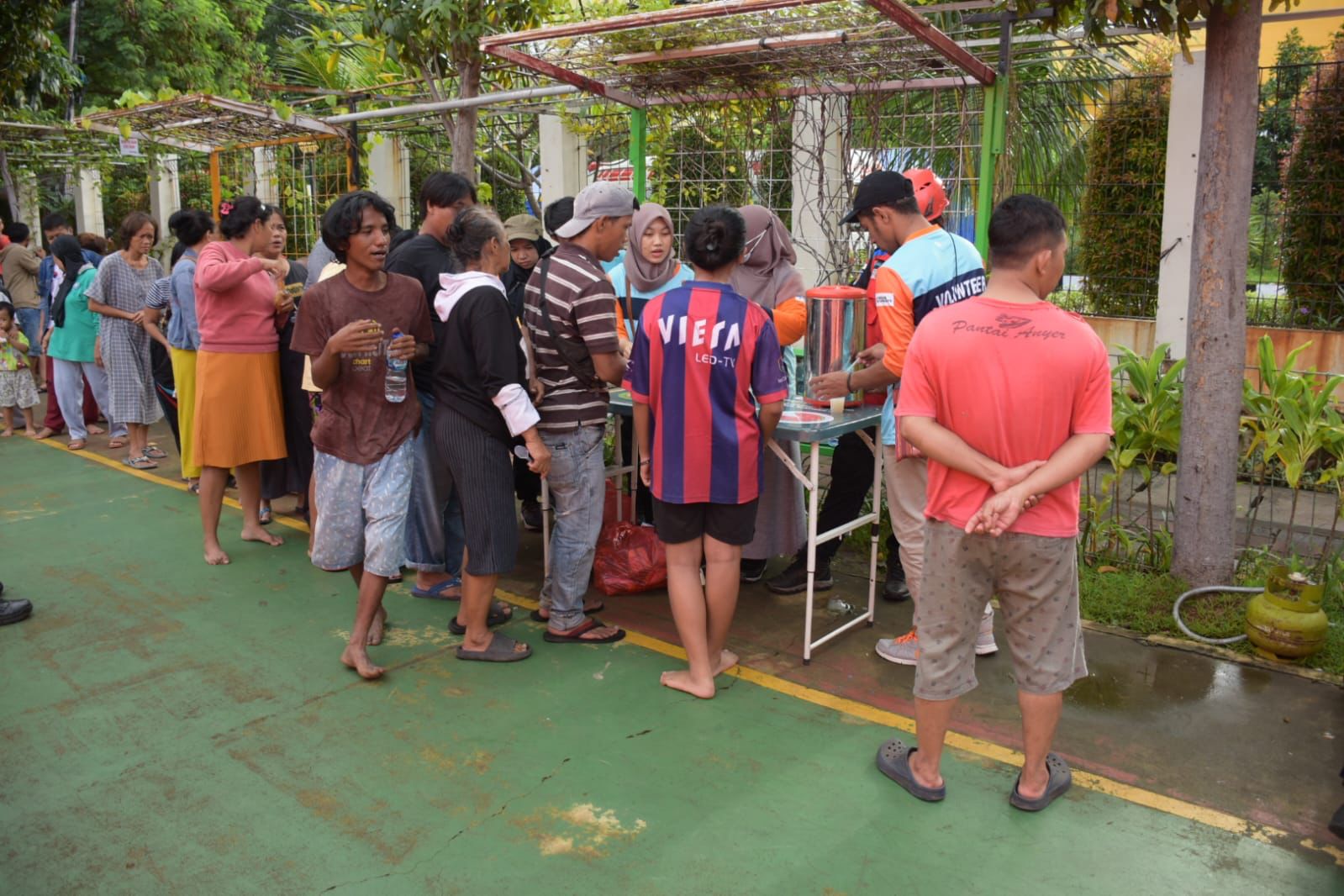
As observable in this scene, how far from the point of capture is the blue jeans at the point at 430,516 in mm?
4562

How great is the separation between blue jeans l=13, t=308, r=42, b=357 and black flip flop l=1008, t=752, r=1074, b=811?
374 inches

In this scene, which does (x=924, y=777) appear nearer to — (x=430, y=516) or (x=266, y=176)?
(x=430, y=516)

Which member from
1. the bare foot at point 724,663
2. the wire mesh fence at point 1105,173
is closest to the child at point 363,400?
the bare foot at point 724,663

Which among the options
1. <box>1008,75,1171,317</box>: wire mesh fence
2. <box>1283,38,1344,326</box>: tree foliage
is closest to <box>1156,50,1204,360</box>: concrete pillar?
<box>1008,75,1171,317</box>: wire mesh fence

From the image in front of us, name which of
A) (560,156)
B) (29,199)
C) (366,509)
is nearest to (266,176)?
(560,156)

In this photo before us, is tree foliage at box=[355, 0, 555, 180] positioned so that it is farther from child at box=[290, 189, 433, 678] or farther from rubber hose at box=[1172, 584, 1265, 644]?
rubber hose at box=[1172, 584, 1265, 644]

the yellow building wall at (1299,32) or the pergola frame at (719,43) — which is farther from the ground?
the yellow building wall at (1299,32)

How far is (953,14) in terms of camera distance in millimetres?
8828

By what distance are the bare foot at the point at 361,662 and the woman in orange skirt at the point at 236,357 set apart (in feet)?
5.39

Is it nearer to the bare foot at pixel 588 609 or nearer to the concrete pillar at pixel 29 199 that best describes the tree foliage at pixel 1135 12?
the bare foot at pixel 588 609

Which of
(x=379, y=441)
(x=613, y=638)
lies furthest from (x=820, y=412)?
(x=379, y=441)

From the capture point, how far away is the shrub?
7352 millimetres

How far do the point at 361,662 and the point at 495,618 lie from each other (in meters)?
0.71

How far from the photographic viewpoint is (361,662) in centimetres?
397
